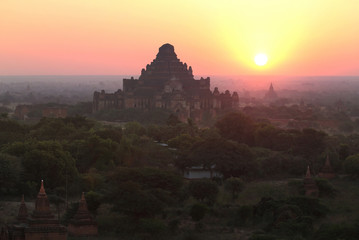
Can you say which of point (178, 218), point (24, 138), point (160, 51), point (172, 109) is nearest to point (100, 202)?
point (178, 218)

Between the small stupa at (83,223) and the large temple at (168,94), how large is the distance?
56464 millimetres

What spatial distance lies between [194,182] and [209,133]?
886 inches

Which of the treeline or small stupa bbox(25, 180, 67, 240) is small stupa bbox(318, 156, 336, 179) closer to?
the treeline

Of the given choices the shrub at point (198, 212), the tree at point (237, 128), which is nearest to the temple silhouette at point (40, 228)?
the shrub at point (198, 212)

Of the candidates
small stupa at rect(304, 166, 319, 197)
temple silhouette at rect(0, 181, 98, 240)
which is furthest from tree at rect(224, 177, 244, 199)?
temple silhouette at rect(0, 181, 98, 240)

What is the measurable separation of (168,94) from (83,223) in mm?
62726

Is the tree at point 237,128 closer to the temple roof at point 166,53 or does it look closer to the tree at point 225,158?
the tree at point 225,158

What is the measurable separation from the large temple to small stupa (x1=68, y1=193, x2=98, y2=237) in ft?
185

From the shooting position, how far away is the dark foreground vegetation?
118 feet

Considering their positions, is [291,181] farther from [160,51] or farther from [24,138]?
[160,51]

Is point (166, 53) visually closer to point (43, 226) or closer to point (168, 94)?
point (168, 94)

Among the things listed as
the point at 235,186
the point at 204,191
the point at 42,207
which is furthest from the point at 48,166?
the point at 42,207

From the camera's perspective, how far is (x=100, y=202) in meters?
38.0

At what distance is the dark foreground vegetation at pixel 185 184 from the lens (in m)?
36.0
